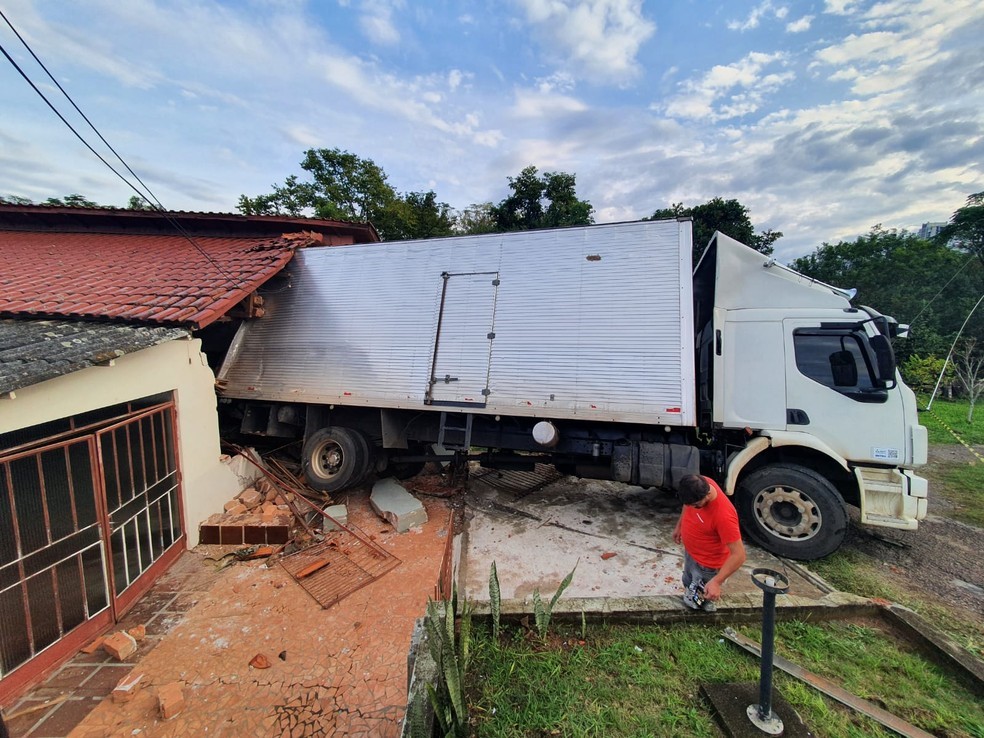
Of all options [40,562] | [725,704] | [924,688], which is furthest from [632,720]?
[40,562]

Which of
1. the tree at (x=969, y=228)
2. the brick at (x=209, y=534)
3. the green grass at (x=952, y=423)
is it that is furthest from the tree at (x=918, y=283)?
the brick at (x=209, y=534)

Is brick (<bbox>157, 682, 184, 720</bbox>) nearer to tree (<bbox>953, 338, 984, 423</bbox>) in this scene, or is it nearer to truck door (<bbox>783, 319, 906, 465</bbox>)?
truck door (<bbox>783, 319, 906, 465</bbox>)

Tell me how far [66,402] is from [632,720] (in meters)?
4.67

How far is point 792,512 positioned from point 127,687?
617cm

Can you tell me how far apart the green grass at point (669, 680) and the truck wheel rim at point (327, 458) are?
12.0ft

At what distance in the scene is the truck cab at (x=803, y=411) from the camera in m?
4.17

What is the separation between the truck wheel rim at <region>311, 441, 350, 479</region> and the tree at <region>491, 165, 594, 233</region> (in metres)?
15.4

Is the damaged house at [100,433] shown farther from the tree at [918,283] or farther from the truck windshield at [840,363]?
the tree at [918,283]

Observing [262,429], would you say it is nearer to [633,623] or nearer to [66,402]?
[66,402]

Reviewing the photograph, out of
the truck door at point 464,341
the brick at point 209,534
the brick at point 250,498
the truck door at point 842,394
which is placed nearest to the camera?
the truck door at point 842,394

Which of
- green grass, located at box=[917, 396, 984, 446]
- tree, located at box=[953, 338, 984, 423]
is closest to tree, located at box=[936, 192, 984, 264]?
tree, located at box=[953, 338, 984, 423]

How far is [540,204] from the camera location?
63.6 ft

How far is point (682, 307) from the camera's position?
4.36 metres

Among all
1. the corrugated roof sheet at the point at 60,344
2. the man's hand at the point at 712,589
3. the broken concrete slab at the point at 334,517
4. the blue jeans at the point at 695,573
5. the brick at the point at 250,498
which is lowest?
the broken concrete slab at the point at 334,517
